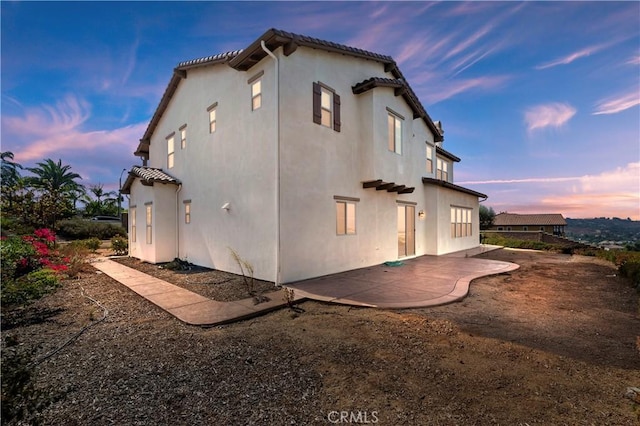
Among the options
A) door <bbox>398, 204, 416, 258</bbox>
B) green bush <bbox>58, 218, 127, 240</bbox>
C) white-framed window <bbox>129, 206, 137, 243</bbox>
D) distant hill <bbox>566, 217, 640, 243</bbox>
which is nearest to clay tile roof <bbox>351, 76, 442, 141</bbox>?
door <bbox>398, 204, 416, 258</bbox>

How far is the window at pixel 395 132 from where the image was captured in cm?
1122

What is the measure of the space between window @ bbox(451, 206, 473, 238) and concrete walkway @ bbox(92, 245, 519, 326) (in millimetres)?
6125

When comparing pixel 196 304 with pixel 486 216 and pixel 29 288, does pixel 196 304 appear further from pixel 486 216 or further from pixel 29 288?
pixel 486 216

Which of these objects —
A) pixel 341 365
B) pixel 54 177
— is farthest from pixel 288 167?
pixel 54 177

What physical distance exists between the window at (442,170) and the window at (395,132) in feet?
21.4

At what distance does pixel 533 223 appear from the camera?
5191cm

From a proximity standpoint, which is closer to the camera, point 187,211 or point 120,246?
point 187,211

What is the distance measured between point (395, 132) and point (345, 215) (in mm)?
4523

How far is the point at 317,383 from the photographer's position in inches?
122

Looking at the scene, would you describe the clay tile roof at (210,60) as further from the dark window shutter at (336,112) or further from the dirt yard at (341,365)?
the dirt yard at (341,365)

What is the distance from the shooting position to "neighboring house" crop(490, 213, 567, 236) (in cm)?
5080

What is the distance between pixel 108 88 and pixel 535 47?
16.8m

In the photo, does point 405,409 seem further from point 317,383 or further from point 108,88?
point 108,88

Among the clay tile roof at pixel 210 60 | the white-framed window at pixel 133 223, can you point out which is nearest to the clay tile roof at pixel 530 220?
the clay tile roof at pixel 210 60
